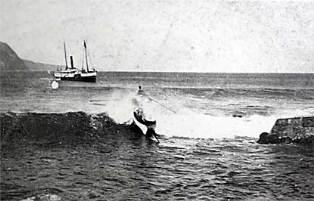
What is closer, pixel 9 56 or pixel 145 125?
pixel 145 125

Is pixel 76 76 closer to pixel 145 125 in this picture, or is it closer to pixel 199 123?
pixel 199 123

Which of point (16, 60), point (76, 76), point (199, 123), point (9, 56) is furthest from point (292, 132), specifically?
point (76, 76)

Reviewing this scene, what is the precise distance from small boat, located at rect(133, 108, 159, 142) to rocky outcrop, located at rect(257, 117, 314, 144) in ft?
12.7

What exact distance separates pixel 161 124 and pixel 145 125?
5.78ft

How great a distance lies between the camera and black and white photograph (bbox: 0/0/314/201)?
712 cm

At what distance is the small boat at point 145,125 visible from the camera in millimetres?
12242

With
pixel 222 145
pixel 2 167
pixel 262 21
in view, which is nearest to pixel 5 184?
pixel 2 167

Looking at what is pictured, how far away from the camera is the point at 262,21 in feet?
44.0

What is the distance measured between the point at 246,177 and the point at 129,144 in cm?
460

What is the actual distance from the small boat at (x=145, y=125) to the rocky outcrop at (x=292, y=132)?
152 inches

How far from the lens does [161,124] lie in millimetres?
14352

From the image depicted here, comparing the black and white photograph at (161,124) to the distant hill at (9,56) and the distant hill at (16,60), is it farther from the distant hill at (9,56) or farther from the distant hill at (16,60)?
the distant hill at (16,60)

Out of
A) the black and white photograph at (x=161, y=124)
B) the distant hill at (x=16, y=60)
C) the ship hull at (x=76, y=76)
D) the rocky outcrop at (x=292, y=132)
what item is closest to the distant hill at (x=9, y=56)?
the distant hill at (x=16, y=60)

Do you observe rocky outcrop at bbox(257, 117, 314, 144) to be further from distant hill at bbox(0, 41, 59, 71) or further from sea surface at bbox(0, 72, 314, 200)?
distant hill at bbox(0, 41, 59, 71)
